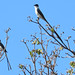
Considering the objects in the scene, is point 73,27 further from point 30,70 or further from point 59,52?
point 30,70

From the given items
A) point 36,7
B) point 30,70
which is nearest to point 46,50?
point 30,70

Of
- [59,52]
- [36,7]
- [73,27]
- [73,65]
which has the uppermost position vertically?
[36,7]

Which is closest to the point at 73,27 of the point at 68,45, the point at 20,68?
the point at 68,45

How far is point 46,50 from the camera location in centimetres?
589

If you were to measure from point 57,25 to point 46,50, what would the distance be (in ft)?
2.55

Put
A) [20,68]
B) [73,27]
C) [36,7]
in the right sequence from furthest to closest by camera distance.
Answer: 1. [36,7]
2. [20,68]
3. [73,27]

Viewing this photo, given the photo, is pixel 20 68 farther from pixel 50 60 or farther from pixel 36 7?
pixel 36 7

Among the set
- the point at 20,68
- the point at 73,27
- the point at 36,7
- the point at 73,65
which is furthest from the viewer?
the point at 36,7

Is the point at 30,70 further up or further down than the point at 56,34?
further down

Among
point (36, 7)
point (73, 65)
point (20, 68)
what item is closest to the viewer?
point (73, 65)

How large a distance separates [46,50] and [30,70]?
2.13 ft

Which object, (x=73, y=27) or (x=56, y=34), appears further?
(x=56, y=34)

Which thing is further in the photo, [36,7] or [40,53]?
[36,7]

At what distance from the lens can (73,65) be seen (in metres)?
5.73
